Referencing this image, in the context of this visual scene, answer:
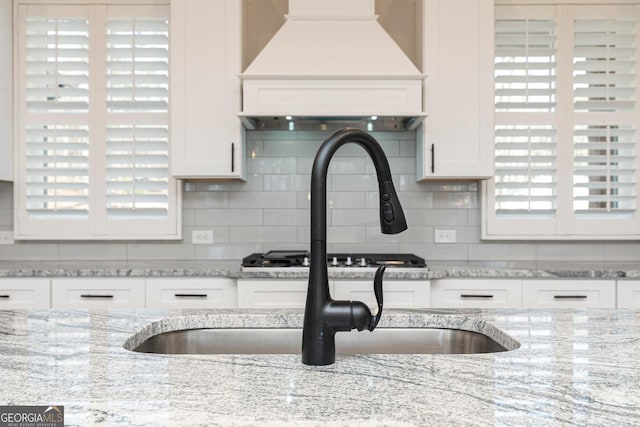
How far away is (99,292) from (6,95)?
1496 mm

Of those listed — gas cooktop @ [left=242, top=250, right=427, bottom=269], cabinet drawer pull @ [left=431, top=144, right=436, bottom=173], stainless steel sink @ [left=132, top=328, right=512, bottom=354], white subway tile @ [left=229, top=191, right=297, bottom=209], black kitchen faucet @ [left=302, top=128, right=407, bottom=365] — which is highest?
cabinet drawer pull @ [left=431, top=144, right=436, bottom=173]

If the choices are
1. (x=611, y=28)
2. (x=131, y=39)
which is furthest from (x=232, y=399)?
(x=611, y=28)

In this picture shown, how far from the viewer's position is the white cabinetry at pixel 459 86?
3.19 meters

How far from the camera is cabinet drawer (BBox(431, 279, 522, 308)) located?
117 inches

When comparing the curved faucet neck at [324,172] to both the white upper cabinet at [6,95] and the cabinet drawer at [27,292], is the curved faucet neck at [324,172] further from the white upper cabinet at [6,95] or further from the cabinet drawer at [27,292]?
the white upper cabinet at [6,95]

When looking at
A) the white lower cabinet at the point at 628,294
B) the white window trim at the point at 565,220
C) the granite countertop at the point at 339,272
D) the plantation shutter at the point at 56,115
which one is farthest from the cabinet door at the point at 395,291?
the plantation shutter at the point at 56,115

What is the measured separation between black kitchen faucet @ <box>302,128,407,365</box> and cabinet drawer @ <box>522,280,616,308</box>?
229 centimetres

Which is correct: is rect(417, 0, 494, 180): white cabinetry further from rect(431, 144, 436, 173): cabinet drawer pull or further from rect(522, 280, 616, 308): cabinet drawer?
rect(522, 280, 616, 308): cabinet drawer

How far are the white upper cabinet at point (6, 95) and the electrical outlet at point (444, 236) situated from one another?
2851 mm

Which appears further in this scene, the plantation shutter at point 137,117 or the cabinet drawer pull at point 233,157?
the plantation shutter at point 137,117

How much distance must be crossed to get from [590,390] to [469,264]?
265 centimetres

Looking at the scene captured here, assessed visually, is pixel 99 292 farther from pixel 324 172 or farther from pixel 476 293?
pixel 324 172

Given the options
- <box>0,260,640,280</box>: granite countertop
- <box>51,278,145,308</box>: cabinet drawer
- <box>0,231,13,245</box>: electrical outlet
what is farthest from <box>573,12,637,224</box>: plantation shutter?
<box>0,231,13,245</box>: electrical outlet

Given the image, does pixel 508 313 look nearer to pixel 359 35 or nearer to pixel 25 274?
pixel 359 35
